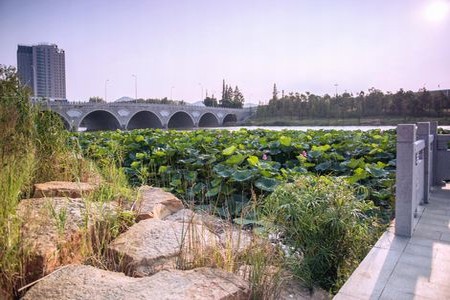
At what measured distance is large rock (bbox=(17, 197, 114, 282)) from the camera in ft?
6.24

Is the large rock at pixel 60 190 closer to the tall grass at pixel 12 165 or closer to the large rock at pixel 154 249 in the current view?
the tall grass at pixel 12 165

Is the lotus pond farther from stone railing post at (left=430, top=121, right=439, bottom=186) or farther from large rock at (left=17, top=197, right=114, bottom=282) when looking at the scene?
large rock at (left=17, top=197, right=114, bottom=282)

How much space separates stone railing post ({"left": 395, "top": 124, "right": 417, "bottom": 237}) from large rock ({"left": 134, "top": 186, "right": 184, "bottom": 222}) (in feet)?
6.72

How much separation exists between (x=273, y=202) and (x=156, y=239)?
40.3 inches

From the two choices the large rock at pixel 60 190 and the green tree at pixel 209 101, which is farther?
the green tree at pixel 209 101

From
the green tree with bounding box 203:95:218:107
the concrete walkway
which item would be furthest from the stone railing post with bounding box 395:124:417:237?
the green tree with bounding box 203:95:218:107

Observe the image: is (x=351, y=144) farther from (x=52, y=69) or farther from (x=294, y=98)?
(x=294, y=98)

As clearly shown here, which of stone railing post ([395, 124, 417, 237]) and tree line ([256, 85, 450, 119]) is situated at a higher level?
tree line ([256, 85, 450, 119])

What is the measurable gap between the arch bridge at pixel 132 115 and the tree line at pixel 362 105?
855cm

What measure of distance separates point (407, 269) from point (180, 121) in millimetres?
48112

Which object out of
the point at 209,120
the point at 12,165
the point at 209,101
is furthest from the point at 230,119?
the point at 12,165

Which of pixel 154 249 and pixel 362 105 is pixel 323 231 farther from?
pixel 362 105

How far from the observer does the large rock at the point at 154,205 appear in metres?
2.95

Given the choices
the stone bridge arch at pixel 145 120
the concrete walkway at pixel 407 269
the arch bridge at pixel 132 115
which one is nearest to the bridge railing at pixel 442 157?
the concrete walkway at pixel 407 269
